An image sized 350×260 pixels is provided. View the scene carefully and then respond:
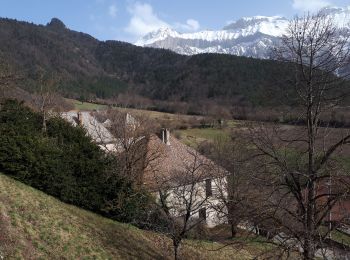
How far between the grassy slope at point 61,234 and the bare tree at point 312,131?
2.46 meters

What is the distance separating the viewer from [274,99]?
14.2 metres

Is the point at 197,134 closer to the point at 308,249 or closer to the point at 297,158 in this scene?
the point at 297,158

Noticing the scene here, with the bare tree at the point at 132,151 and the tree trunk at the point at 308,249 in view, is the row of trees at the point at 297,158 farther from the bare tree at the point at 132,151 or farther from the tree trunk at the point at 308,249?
the bare tree at the point at 132,151

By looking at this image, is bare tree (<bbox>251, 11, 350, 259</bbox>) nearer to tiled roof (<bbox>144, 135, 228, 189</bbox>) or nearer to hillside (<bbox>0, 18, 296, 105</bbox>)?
tiled roof (<bbox>144, 135, 228, 189</bbox>)

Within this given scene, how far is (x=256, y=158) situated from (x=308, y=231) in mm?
3204

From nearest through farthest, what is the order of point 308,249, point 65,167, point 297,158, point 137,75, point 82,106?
point 308,249
point 297,158
point 65,167
point 82,106
point 137,75

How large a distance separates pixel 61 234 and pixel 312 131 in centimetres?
916

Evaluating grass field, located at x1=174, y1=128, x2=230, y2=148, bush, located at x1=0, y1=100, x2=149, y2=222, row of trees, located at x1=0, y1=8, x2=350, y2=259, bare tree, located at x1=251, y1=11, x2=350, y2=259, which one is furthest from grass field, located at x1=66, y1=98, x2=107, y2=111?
bare tree, located at x1=251, y1=11, x2=350, y2=259

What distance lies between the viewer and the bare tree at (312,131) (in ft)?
43.2

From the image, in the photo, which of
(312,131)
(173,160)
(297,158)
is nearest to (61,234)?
(297,158)


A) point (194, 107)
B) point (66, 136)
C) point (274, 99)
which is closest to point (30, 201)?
point (66, 136)

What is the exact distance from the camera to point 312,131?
13.5m

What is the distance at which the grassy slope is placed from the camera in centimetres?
1412

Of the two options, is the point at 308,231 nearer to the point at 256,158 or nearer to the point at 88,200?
the point at 256,158
